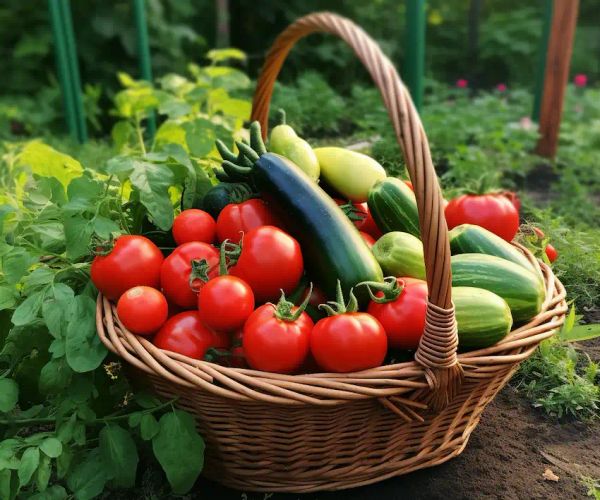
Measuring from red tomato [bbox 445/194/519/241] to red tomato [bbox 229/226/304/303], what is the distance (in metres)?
0.59

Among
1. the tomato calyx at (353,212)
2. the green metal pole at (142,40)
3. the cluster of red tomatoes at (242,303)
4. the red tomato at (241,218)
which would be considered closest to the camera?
the cluster of red tomatoes at (242,303)

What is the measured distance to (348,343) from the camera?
55.9 inches

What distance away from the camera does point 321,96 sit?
4238 millimetres

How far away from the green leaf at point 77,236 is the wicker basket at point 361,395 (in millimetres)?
135

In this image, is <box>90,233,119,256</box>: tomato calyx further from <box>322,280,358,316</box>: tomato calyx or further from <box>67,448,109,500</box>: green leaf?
<box>322,280,358,316</box>: tomato calyx

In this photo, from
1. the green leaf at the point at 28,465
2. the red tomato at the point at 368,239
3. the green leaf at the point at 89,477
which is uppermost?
the red tomato at the point at 368,239

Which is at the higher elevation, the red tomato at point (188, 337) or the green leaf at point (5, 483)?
the red tomato at point (188, 337)

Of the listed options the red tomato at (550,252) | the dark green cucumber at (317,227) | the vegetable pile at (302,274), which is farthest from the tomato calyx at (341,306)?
the red tomato at (550,252)

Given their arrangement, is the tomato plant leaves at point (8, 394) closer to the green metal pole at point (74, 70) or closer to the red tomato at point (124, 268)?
the red tomato at point (124, 268)

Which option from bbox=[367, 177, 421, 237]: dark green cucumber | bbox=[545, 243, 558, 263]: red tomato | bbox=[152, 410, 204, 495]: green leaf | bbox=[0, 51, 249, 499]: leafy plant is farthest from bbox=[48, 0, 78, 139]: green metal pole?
bbox=[152, 410, 204, 495]: green leaf

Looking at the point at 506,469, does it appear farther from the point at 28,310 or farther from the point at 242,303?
A: the point at 28,310

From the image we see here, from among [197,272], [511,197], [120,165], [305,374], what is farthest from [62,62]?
[305,374]

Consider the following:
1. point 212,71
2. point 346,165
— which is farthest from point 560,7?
point 346,165

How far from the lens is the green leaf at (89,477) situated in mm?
1564
